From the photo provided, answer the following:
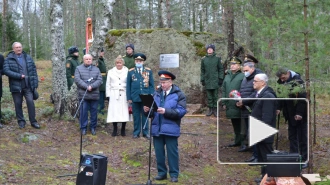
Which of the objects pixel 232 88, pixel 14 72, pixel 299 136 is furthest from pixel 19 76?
pixel 299 136

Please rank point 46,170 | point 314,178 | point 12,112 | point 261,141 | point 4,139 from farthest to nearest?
point 12,112 → point 4,139 → point 46,170 → point 314,178 → point 261,141

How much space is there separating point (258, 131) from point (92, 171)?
2.45 m

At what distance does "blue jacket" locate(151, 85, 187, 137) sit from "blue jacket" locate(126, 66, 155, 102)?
8.86 ft

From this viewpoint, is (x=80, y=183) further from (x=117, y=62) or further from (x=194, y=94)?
(x=194, y=94)

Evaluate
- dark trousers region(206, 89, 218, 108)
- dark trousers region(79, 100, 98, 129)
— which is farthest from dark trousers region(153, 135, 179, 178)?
dark trousers region(206, 89, 218, 108)

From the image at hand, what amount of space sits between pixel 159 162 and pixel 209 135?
12.1ft

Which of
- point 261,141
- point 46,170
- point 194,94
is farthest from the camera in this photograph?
point 194,94

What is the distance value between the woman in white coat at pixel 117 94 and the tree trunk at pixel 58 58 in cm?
126

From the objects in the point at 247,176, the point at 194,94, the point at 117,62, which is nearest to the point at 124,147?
the point at 117,62

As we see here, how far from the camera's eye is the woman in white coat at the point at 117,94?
32.6 ft

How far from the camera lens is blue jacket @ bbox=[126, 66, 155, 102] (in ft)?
31.9

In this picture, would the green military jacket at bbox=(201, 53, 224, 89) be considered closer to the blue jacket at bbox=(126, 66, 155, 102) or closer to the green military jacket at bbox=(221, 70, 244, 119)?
the green military jacket at bbox=(221, 70, 244, 119)

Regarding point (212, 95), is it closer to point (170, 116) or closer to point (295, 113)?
point (295, 113)

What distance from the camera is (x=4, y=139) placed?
8758 millimetres
